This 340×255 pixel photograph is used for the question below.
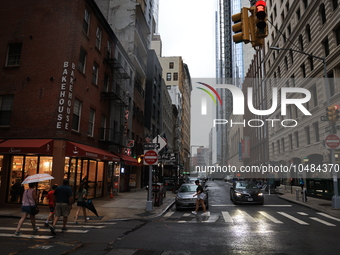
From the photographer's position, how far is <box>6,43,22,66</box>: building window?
17375 mm

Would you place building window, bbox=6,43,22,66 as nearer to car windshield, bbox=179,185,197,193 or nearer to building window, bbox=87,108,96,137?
building window, bbox=87,108,96,137

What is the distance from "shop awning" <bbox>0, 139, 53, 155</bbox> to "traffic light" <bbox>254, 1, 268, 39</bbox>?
39.7 ft

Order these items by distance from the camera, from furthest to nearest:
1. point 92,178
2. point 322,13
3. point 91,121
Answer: point 322,13 → point 92,178 → point 91,121

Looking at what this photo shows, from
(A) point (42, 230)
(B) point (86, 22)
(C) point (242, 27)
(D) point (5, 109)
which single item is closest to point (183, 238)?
(A) point (42, 230)

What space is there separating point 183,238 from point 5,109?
13.9 m

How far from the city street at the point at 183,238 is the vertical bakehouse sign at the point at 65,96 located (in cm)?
582

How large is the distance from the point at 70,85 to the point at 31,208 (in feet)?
28.8

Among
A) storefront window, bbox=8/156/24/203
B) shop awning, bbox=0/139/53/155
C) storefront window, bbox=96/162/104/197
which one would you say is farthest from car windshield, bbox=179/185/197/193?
storefront window, bbox=8/156/24/203

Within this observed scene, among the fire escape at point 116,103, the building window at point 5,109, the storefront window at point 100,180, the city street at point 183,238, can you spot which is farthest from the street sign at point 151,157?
the building window at point 5,109

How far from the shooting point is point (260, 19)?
7566 mm

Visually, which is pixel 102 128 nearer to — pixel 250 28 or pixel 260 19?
pixel 250 28

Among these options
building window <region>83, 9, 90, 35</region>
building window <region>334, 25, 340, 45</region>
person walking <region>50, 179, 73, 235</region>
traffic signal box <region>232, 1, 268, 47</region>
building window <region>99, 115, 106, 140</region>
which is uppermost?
building window <region>334, 25, 340, 45</region>

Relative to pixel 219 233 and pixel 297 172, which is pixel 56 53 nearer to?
pixel 219 233

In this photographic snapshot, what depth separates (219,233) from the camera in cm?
952
